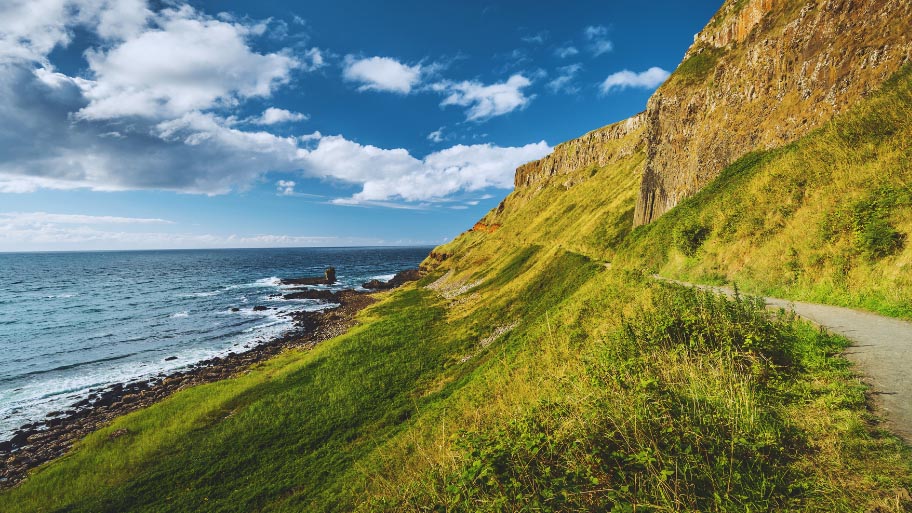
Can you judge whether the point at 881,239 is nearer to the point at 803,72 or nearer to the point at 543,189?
the point at 803,72

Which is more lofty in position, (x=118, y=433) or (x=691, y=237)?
(x=691, y=237)

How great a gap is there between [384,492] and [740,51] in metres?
36.7

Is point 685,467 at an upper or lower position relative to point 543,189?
lower

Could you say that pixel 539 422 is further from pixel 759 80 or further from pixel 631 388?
pixel 759 80

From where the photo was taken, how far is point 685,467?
4.26m

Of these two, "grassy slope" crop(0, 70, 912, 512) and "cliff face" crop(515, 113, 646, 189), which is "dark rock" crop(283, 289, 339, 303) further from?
"cliff face" crop(515, 113, 646, 189)

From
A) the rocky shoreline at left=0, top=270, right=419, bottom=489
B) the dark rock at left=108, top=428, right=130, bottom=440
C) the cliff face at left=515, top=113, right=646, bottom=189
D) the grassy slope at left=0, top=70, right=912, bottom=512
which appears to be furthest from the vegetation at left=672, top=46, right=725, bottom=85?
the dark rock at left=108, top=428, right=130, bottom=440

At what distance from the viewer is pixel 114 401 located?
2917cm

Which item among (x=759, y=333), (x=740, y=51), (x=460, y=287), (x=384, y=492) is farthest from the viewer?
(x=460, y=287)

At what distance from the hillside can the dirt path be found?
0.95ft

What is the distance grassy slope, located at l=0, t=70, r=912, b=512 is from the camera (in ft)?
14.4

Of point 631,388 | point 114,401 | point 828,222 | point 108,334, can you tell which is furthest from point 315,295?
point 828,222

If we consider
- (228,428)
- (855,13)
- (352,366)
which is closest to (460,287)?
(352,366)

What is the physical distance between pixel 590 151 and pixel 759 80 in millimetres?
61704
